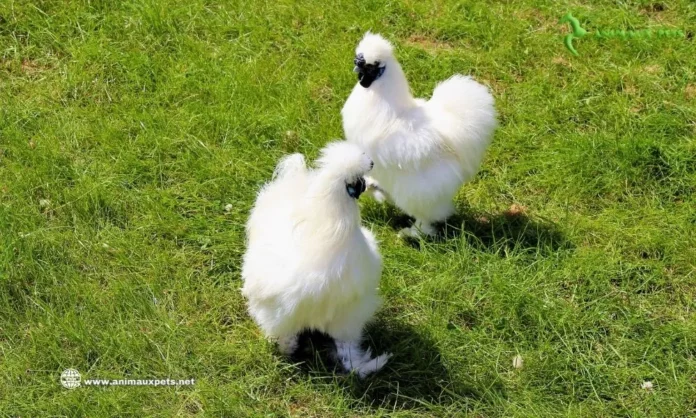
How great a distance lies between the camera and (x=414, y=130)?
411 centimetres

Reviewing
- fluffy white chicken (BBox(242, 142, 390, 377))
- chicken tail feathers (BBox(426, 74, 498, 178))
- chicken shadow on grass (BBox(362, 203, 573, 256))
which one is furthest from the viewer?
chicken shadow on grass (BBox(362, 203, 573, 256))

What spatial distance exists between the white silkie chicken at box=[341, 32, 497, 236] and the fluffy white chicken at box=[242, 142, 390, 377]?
0.63 m

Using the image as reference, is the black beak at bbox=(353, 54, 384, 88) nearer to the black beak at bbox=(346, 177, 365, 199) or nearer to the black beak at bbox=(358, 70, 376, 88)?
the black beak at bbox=(358, 70, 376, 88)

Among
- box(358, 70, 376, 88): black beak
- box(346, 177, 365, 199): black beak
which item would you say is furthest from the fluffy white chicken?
box(358, 70, 376, 88): black beak

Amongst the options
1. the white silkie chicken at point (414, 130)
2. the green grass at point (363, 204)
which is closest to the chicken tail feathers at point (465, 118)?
the white silkie chicken at point (414, 130)

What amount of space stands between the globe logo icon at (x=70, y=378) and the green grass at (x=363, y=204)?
0.16ft

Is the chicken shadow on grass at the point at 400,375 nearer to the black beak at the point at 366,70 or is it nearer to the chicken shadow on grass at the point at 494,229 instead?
the chicken shadow on grass at the point at 494,229

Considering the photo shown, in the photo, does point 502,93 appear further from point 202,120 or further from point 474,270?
point 202,120

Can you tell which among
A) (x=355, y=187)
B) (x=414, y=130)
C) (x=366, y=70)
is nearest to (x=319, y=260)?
(x=355, y=187)

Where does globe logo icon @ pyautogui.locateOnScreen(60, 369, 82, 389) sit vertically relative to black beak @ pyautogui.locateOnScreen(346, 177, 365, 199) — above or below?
below

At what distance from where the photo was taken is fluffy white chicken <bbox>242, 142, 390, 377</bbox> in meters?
3.19

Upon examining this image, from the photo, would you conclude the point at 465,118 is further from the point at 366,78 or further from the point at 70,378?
the point at 70,378

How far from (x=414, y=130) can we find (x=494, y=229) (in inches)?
33.5

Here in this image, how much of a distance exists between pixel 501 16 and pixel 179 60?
8.48 feet
